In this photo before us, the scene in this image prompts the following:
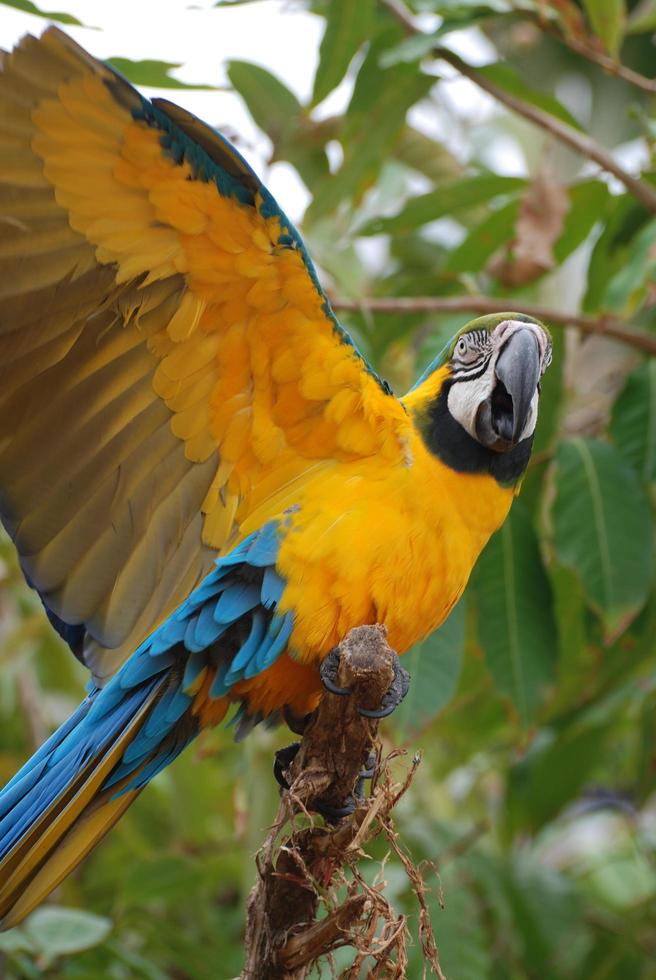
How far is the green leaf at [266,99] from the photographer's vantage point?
130 inches

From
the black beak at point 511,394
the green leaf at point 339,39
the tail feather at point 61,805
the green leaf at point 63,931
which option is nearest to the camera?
the tail feather at point 61,805

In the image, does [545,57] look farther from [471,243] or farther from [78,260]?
[78,260]

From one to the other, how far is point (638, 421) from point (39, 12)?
6.05ft

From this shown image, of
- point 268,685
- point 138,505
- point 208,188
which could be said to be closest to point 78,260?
point 208,188

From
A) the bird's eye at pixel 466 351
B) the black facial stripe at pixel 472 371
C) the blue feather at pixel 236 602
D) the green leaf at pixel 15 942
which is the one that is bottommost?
the green leaf at pixel 15 942

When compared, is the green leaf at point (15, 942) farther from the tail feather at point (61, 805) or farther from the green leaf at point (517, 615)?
the green leaf at point (517, 615)

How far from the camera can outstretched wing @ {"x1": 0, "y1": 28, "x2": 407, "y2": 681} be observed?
7.48 ft

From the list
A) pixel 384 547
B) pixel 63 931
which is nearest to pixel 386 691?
pixel 384 547

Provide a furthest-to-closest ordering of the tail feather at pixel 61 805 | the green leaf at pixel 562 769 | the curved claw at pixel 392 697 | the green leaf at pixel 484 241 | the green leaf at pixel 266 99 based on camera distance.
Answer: the green leaf at pixel 562 769 < the green leaf at pixel 484 241 < the green leaf at pixel 266 99 < the tail feather at pixel 61 805 < the curved claw at pixel 392 697

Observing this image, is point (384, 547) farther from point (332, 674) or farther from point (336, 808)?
point (336, 808)

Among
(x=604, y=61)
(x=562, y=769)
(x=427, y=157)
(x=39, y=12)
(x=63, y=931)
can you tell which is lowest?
(x=562, y=769)

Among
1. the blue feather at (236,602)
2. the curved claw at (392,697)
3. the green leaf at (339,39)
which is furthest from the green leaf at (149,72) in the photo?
the curved claw at (392,697)

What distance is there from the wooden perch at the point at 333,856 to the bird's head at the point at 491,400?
0.60 meters

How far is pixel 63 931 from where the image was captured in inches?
110
